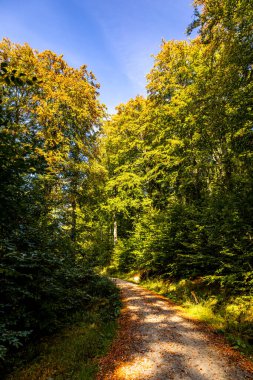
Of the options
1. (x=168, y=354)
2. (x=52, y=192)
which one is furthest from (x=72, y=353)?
(x=52, y=192)

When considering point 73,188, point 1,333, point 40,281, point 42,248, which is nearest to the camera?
point 1,333

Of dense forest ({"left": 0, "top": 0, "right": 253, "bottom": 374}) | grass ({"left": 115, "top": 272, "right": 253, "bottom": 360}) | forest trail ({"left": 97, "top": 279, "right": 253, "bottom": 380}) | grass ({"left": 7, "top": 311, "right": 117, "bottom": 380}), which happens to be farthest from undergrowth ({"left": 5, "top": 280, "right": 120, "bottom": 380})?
grass ({"left": 115, "top": 272, "right": 253, "bottom": 360})

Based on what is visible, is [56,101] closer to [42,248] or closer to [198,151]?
[198,151]

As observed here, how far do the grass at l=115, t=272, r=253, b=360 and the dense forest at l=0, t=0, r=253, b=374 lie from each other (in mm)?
228

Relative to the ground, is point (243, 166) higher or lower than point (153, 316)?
higher

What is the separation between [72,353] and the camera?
17.8 ft

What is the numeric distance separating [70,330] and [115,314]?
6.37 feet

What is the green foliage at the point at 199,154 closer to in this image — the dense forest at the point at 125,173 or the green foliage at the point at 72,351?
the dense forest at the point at 125,173

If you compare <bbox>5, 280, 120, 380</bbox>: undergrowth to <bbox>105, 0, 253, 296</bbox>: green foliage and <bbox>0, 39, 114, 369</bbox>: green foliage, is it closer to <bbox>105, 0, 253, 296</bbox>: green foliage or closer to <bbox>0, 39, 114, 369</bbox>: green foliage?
<bbox>0, 39, 114, 369</bbox>: green foliage

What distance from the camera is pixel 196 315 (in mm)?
8094

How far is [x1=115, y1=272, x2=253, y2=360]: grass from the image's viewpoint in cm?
622

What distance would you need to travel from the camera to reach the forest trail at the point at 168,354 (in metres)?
4.66

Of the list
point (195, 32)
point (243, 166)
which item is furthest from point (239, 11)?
point (243, 166)

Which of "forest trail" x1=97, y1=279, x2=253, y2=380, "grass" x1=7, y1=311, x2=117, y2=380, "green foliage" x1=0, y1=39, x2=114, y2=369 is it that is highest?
"green foliage" x1=0, y1=39, x2=114, y2=369
